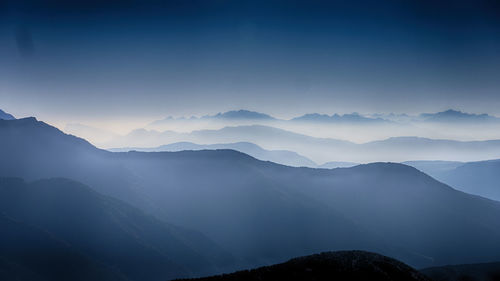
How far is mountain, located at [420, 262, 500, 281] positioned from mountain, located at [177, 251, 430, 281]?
57456 millimetres

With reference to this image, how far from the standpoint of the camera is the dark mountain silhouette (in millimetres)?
139875

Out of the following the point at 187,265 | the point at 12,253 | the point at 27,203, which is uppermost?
the point at 27,203

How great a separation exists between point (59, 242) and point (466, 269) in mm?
150706

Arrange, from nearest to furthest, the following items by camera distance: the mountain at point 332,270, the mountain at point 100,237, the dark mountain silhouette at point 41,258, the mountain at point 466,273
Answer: the mountain at point 332,270 < the mountain at point 466,273 < the dark mountain silhouette at point 41,258 < the mountain at point 100,237

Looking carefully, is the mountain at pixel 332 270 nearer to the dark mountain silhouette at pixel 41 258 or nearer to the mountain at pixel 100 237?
the dark mountain silhouette at pixel 41 258

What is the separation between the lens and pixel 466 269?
12075 cm

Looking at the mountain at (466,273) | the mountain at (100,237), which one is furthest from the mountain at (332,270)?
the mountain at (100,237)

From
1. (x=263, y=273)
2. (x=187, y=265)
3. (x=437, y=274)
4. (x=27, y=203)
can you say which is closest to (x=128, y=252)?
(x=187, y=265)

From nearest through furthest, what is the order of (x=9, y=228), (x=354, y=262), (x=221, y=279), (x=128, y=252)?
(x=221, y=279) < (x=354, y=262) < (x=9, y=228) < (x=128, y=252)

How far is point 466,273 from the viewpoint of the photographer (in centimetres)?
11619

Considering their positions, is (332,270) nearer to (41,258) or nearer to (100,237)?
(41,258)

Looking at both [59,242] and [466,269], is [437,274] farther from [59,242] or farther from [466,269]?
[59,242]

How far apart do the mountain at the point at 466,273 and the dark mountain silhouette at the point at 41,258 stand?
378 ft

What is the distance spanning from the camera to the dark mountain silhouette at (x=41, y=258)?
140 metres
